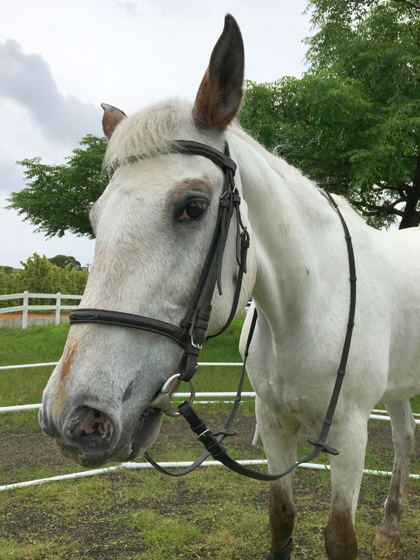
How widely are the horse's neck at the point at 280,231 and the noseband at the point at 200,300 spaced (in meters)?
0.24

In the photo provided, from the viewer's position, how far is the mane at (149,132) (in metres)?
1.58

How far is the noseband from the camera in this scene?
135 centimetres

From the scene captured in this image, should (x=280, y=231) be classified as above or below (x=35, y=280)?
above

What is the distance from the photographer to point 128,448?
4.54ft

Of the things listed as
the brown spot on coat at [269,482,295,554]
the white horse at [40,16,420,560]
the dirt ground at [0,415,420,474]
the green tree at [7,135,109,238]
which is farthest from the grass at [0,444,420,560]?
the green tree at [7,135,109,238]

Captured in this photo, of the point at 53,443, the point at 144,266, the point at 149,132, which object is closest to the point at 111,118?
the point at 149,132

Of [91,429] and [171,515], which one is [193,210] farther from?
[171,515]

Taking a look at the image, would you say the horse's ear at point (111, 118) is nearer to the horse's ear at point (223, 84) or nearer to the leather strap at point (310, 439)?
the horse's ear at point (223, 84)

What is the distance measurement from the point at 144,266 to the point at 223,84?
81 centimetres

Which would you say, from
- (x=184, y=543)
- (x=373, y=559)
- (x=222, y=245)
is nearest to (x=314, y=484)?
(x=373, y=559)

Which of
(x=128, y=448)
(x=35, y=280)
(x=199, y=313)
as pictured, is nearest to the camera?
(x=128, y=448)

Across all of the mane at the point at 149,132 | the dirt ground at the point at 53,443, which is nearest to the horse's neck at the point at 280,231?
the mane at the point at 149,132

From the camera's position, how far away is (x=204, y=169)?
64.1 inches

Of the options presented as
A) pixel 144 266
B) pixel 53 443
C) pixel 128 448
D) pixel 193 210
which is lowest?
pixel 53 443
